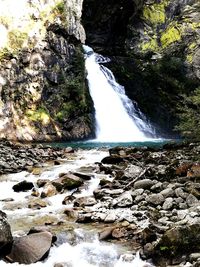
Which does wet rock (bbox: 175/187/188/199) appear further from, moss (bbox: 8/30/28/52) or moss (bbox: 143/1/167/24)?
moss (bbox: 143/1/167/24)

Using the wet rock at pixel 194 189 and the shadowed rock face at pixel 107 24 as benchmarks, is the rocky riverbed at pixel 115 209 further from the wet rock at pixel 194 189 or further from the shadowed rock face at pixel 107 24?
the shadowed rock face at pixel 107 24

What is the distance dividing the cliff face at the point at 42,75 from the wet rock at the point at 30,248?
2139 centimetres

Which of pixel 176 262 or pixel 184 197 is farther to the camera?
pixel 184 197

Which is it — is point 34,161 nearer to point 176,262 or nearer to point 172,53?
point 176,262

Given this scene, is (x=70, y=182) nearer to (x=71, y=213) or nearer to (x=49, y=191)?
(x=49, y=191)

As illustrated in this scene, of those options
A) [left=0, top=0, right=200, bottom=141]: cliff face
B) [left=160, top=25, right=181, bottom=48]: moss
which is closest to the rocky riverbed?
[left=0, top=0, right=200, bottom=141]: cliff face

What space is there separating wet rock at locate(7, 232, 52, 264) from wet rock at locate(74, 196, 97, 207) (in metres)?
2.85

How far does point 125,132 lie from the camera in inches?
1308

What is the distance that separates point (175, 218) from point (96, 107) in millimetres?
26801

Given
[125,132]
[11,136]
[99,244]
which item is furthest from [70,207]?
[125,132]

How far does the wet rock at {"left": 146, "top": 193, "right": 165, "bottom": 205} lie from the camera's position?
32.8 ft

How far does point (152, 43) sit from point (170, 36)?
231cm

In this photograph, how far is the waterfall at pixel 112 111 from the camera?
33125mm

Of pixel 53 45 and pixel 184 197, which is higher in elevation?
pixel 53 45
